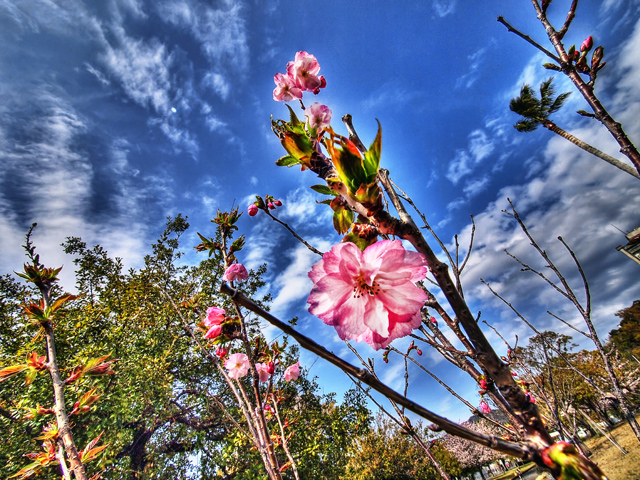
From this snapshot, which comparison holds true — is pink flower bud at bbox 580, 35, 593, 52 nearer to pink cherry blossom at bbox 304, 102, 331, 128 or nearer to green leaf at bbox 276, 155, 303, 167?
pink cherry blossom at bbox 304, 102, 331, 128

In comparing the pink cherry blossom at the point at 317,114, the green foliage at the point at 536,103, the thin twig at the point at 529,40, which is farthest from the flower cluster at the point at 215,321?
the green foliage at the point at 536,103

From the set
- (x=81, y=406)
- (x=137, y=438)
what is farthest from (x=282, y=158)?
(x=137, y=438)

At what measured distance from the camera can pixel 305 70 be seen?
128 cm

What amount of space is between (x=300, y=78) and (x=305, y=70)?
46 mm

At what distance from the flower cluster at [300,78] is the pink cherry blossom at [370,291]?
979 mm

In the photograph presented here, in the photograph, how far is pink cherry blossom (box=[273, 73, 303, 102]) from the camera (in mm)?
1299

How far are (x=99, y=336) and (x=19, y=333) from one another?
2051mm

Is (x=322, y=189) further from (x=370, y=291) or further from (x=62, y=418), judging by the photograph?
(x=62, y=418)

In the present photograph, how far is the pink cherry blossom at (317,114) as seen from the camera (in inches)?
37.5

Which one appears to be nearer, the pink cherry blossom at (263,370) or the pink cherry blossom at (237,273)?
the pink cherry blossom at (237,273)

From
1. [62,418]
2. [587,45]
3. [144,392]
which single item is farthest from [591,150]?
[144,392]

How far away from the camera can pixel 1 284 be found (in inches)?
345

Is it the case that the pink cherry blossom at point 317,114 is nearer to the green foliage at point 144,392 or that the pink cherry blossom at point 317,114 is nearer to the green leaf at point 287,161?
the green leaf at point 287,161

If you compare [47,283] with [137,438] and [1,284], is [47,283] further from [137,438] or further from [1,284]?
[1,284]
